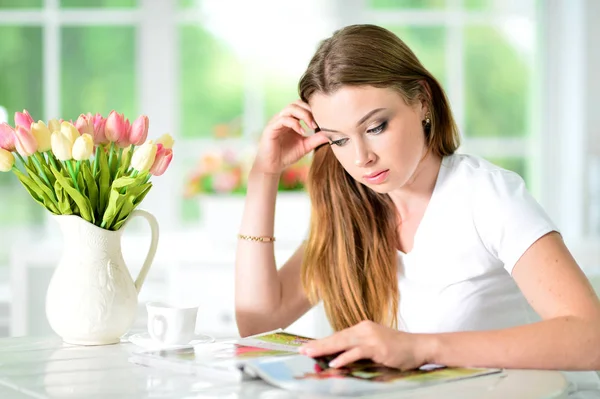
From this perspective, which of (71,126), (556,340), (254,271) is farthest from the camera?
(254,271)

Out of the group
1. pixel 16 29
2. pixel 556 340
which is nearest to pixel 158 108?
pixel 16 29

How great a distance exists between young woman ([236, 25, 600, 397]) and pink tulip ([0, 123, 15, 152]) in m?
0.60

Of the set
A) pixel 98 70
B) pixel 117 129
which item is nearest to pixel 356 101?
pixel 117 129

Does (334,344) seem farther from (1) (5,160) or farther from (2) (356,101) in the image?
(1) (5,160)

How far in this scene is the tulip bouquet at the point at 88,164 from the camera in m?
1.60

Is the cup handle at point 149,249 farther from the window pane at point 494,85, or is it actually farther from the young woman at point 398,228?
the window pane at point 494,85

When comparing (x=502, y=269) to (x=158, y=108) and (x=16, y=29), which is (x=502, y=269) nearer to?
Answer: (x=158, y=108)

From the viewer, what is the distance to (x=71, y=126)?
1581 millimetres

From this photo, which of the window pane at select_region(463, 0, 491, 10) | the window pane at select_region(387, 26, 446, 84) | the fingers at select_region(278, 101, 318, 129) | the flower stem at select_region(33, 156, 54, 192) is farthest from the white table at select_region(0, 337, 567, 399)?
the window pane at select_region(463, 0, 491, 10)

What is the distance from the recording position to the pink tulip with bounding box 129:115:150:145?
1.64 metres

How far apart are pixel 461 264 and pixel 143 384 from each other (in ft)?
2.60

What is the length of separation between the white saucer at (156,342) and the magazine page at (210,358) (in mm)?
73

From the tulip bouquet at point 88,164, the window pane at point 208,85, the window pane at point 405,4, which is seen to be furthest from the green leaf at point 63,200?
the window pane at point 405,4

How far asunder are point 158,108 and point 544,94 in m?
1.82
